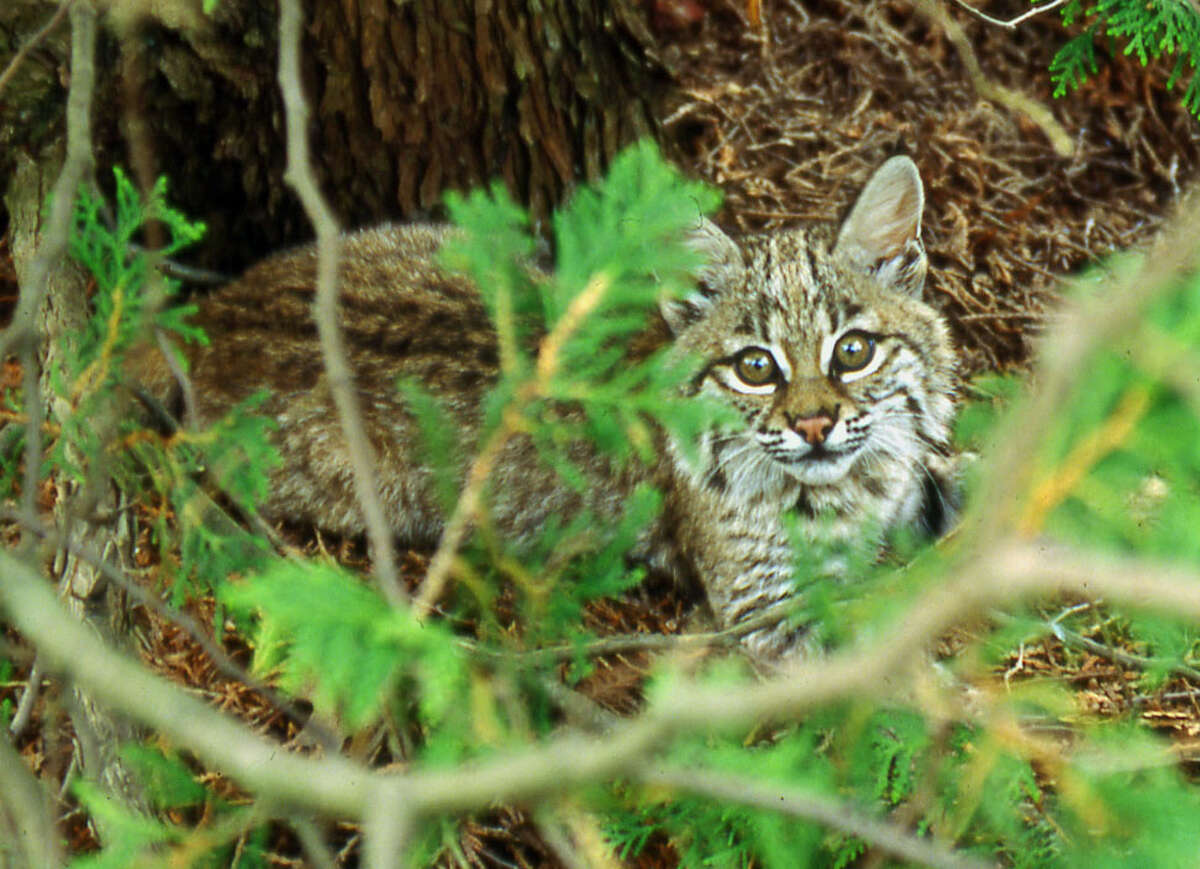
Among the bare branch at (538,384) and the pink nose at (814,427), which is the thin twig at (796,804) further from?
the pink nose at (814,427)

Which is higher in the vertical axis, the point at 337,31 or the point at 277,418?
the point at 337,31

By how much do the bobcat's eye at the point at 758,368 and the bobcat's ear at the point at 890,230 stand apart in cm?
43

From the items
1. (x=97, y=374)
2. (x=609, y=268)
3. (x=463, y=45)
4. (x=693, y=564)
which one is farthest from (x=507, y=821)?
(x=463, y=45)

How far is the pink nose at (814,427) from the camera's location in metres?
3.25

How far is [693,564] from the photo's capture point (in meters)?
3.75

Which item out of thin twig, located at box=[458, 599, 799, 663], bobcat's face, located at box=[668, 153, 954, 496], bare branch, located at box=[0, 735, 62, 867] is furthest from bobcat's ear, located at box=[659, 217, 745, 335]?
bare branch, located at box=[0, 735, 62, 867]

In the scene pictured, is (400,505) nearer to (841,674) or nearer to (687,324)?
(687,324)

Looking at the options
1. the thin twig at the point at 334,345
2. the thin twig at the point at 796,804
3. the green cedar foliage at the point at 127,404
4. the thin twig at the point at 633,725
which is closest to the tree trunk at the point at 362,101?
the green cedar foliage at the point at 127,404

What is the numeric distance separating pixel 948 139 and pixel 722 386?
7.40 ft

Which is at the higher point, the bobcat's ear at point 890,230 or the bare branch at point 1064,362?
the bare branch at point 1064,362

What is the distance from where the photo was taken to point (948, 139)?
5.01 m

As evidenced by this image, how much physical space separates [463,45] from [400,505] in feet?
4.89

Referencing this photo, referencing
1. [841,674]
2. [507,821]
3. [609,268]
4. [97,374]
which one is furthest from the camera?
[507,821]

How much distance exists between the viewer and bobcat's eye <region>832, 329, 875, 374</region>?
11.1 feet
